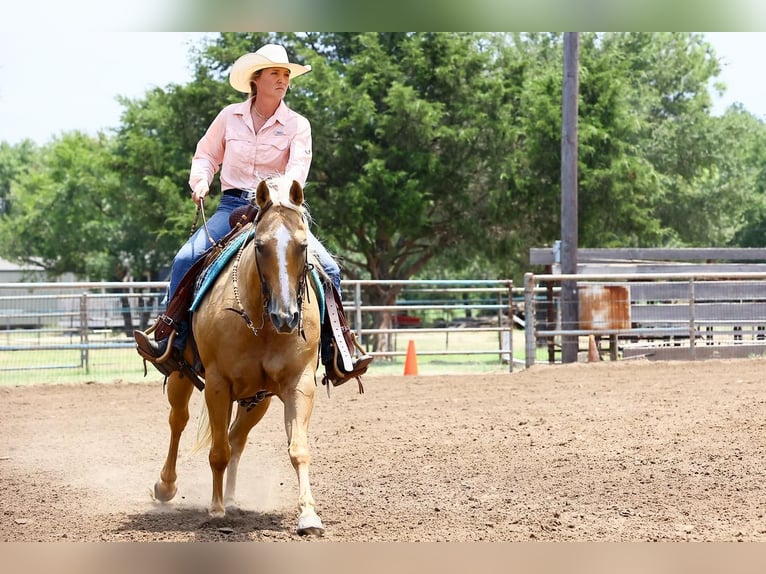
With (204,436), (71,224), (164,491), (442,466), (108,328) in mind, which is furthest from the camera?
(71,224)

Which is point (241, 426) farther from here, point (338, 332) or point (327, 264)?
point (327, 264)

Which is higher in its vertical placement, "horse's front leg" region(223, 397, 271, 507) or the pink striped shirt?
the pink striped shirt

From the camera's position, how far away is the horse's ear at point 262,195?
5.03 metres

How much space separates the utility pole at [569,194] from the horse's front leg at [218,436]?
454 inches

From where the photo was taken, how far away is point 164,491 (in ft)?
21.3

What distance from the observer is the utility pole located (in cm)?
1656

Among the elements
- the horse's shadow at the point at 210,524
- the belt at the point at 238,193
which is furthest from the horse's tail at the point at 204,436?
the belt at the point at 238,193

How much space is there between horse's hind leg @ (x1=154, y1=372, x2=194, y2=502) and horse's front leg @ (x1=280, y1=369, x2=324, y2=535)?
128 cm

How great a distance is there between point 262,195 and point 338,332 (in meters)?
1.11

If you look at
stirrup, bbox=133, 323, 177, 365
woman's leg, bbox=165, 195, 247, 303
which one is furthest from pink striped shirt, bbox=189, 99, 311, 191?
stirrup, bbox=133, 323, 177, 365

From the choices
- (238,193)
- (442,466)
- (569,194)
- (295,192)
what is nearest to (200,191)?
(238,193)

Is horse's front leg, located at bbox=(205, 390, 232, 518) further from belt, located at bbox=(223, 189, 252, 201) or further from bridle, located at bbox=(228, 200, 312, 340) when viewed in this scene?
belt, located at bbox=(223, 189, 252, 201)

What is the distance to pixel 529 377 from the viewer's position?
1366cm

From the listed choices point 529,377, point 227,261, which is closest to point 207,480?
point 227,261
